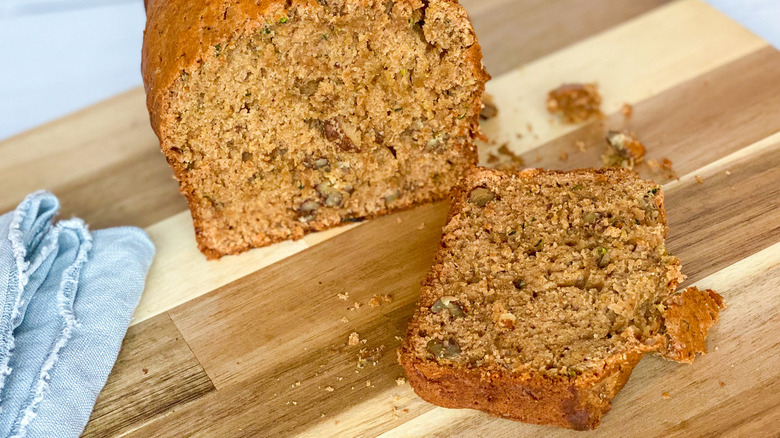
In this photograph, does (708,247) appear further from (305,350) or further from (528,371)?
(305,350)

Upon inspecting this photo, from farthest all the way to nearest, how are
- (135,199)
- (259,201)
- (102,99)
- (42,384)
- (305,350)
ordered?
1. (102,99)
2. (135,199)
3. (259,201)
4. (305,350)
5. (42,384)

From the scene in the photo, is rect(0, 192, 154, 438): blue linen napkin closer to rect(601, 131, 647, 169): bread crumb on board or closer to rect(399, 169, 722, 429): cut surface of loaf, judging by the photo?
rect(399, 169, 722, 429): cut surface of loaf

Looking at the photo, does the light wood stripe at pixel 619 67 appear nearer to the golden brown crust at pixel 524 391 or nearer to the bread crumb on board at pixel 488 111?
the bread crumb on board at pixel 488 111

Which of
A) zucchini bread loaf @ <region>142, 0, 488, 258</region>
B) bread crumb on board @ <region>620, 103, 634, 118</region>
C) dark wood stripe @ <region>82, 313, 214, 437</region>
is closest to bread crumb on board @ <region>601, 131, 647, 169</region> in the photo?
bread crumb on board @ <region>620, 103, 634, 118</region>

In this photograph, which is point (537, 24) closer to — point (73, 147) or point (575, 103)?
point (575, 103)

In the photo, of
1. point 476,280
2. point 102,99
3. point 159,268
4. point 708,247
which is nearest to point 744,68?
point 708,247

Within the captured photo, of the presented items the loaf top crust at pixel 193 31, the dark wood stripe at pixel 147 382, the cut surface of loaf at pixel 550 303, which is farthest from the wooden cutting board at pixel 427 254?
the loaf top crust at pixel 193 31
